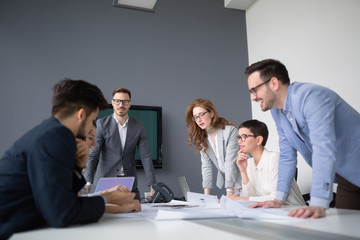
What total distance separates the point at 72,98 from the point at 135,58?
3.13 m

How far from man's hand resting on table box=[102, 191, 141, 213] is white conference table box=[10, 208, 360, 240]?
29 centimetres

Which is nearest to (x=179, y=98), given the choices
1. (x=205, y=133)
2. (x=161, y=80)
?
(x=161, y=80)

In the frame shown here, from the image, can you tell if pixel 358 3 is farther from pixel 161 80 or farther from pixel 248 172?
pixel 161 80

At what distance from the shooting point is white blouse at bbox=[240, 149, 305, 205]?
6.23 feet

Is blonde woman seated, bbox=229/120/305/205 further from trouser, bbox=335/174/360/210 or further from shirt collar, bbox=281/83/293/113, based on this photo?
shirt collar, bbox=281/83/293/113

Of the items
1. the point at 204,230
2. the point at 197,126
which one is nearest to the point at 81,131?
the point at 204,230

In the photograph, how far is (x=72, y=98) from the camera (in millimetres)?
1036

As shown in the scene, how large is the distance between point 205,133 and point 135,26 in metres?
2.20

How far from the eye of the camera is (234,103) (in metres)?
4.46

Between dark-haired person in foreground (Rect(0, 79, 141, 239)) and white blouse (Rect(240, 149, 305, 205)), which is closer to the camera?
dark-haired person in foreground (Rect(0, 79, 141, 239))

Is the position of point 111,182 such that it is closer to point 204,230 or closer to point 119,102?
point 119,102

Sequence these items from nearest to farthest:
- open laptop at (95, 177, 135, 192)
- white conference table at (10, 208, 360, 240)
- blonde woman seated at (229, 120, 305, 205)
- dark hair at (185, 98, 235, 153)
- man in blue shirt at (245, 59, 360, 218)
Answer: white conference table at (10, 208, 360, 240), man in blue shirt at (245, 59, 360, 218), open laptop at (95, 177, 135, 192), blonde woman seated at (229, 120, 305, 205), dark hair at (185, 98, 235, 153)

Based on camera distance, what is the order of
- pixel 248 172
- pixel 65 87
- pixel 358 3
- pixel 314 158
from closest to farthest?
pixel 65 87, pixel 314 158, pixel 248 172, pixel 358 3

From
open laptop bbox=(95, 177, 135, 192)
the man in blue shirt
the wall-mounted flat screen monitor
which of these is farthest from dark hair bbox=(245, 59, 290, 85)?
the wall-mounted flat screen monitor
